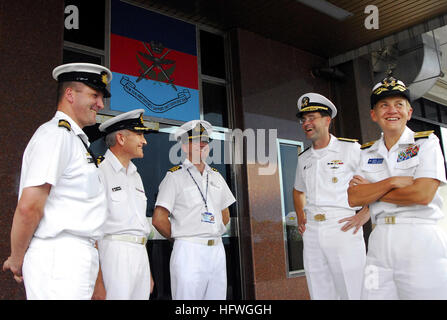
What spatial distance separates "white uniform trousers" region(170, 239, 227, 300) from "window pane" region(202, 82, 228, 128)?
6.44 ft

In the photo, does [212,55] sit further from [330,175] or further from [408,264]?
[408,264]

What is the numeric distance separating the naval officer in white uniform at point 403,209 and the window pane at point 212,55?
2832mm

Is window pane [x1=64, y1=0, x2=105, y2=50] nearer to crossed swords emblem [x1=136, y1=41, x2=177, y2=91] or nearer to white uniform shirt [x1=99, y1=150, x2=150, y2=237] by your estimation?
crossed swords emblem [x1=136, y1=41, x2=177, y2=91]

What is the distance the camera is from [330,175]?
3027 millimetres

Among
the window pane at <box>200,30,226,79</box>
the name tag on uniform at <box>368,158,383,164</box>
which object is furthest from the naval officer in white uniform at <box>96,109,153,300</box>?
the window pane at <box>200,30,226,79</box>

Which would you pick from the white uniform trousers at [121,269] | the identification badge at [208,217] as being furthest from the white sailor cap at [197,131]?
the white uniform trousers at [121,269]

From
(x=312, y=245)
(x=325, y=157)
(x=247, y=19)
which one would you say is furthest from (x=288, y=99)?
(x=312, y=245)

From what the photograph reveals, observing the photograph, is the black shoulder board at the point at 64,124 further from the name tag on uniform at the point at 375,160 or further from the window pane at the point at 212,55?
the window pane at the point at 212,55

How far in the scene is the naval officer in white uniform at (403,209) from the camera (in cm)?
200

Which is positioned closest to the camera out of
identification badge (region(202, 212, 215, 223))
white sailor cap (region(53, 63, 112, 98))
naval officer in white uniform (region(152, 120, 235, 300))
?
white sailor cap (region(53, 63, 112, 98))

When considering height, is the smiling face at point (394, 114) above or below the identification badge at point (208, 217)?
above

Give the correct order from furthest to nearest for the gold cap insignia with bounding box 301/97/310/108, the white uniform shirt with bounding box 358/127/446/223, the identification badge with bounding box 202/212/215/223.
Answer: the gold cap insignia with bounding box 301/97/310/108 < the identification badge with bounding box 202/212/215/223 < the white uniform shirt with bounding box 358/127/446/223

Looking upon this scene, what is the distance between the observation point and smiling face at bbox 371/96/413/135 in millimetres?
2273

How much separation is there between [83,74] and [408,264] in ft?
6.40
